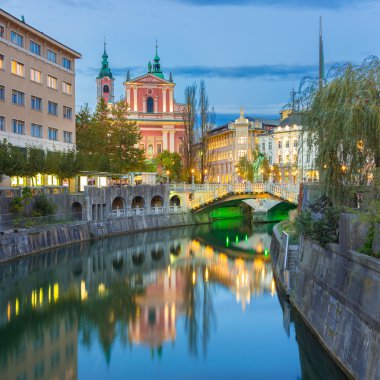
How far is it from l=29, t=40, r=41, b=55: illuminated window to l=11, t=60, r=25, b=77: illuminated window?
2798 mm

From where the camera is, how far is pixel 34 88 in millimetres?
62812

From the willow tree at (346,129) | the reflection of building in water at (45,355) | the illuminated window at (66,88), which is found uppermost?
the illuminated window at (66,88)

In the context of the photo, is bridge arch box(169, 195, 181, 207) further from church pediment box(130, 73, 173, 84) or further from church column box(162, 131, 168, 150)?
church pediment box(130, 73, 173, 84)

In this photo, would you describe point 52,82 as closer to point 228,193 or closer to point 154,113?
point 228,193

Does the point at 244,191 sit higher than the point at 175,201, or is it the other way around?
the point at 244,191

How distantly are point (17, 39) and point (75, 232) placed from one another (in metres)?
20.2

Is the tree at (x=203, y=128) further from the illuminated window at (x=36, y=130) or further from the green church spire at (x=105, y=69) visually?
the green church spire at (x=105, y=69)

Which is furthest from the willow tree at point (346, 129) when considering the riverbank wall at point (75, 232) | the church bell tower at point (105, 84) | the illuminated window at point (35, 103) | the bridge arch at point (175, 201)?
the church bell tower at point (105, 84)

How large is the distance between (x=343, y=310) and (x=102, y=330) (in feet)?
41.0

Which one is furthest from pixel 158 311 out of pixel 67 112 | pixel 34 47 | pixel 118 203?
pixel 67 112

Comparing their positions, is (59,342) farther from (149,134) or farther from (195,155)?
(149,134)

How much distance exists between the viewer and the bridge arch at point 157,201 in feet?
258

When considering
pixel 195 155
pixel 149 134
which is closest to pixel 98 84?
pixel 149 134

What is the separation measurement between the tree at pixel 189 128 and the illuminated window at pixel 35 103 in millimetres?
24911
